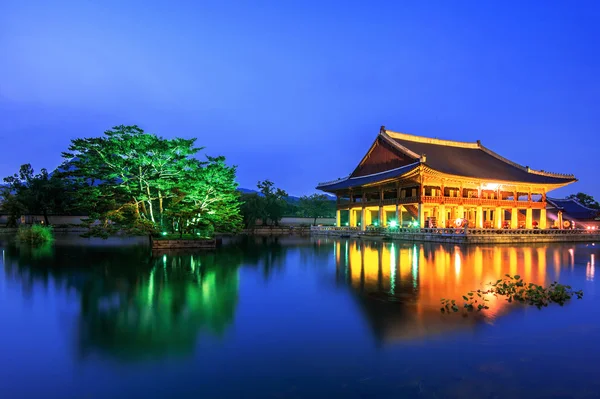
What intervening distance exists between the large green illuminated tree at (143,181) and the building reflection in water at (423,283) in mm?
10440

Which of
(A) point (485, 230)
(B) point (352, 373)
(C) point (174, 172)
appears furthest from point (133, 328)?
(A) point (485, 230)

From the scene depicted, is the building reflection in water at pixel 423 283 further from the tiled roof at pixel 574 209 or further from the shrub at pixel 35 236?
the tiled roof at pixel 574 209

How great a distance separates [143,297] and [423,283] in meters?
7.82

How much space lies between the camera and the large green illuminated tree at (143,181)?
21297 mm

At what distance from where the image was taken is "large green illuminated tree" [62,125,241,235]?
69.9ft

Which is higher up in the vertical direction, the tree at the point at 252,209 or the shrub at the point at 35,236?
the tree at the point at 252,209

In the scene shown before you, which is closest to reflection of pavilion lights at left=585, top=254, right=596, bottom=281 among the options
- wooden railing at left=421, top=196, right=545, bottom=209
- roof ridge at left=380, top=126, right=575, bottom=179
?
wooden railing at left=421, top=196, right=545, bottom=209

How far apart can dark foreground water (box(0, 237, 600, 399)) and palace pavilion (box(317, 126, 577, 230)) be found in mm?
23010

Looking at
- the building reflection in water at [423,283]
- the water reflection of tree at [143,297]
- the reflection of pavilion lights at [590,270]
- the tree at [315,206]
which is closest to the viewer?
the water reflection of tree at [143,297]

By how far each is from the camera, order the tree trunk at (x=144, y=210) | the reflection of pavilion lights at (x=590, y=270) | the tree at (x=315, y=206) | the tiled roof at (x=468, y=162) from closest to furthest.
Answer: the reflection of pavilion lights at (x=590, y=270) < the tree trunk at (x=144, y=210) < the tiled roof at (x=468, y=162) < the tree at (x=315, y=206)

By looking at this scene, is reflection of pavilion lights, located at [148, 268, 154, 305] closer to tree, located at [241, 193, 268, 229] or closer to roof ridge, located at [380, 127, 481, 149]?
roof ridge, located at [380, 127, 481, 149]

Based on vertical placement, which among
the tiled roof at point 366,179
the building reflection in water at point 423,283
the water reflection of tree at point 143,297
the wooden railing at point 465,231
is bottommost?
the building reflection in water at point 423,283

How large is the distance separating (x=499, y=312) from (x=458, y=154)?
37744 mm

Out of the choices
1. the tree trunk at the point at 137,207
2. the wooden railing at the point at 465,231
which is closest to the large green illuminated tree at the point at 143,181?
the tree trunk at the point at 137,207
